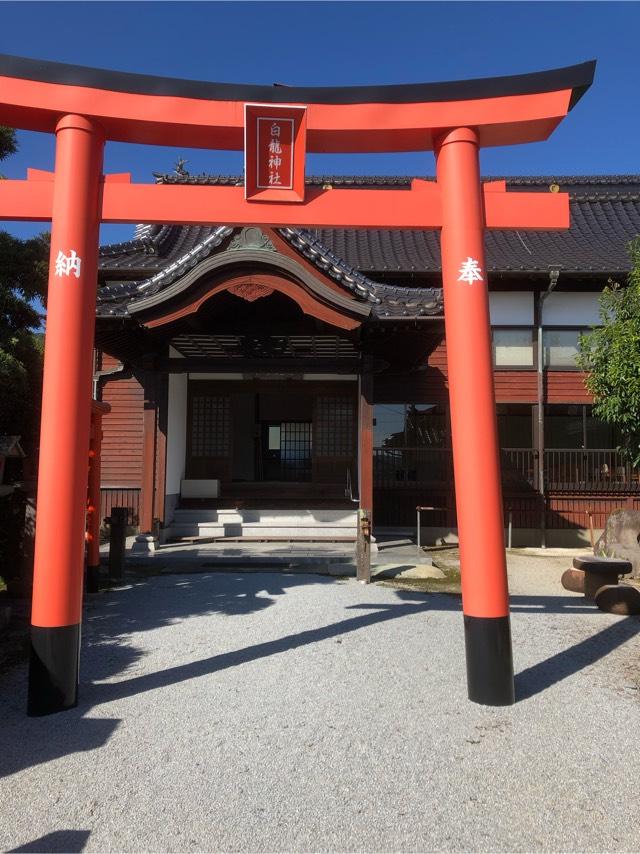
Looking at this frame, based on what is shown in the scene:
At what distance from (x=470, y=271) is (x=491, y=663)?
2722mm

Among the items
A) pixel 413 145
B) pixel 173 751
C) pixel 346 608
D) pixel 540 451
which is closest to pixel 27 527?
A: pixel 346 608

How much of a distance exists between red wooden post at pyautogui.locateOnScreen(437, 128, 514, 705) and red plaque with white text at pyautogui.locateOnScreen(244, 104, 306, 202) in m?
1.08

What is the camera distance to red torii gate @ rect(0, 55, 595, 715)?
3678 millimetres

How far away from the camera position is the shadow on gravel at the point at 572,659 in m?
4.02

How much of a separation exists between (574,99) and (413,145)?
1.20m

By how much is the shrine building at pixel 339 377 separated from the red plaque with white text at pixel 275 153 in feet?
14.0

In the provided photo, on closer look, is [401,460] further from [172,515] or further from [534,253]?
[534,253]

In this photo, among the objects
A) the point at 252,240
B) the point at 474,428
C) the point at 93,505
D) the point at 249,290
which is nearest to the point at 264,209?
the point at 474,428

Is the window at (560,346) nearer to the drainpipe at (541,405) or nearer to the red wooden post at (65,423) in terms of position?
the drainpipe at (541,405)

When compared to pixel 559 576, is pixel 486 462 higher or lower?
higher

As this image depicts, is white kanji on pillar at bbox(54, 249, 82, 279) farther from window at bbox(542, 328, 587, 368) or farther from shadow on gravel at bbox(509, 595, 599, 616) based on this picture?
window at bbox(542, 328, 587, 368)

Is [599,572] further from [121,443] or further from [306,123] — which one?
[121,443]

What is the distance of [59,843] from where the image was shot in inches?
91.0

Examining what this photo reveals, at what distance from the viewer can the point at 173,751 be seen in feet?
10.0
